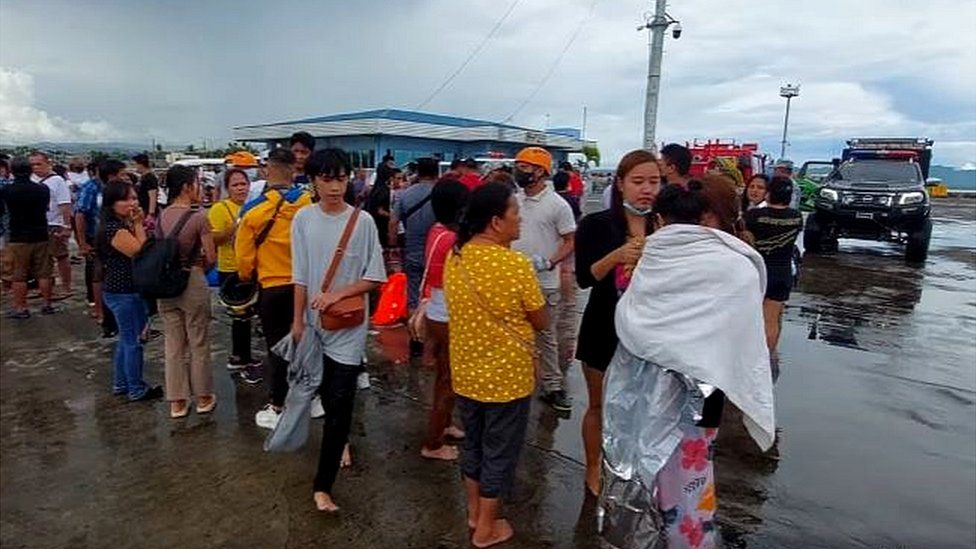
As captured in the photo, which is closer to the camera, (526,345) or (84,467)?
(526,345)

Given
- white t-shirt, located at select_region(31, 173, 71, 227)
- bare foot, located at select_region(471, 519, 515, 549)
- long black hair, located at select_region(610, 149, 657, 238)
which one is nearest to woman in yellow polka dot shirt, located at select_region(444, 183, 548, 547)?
bare foot, located at select_region(471, 519, 515, 549)

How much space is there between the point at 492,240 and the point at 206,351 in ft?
8.69

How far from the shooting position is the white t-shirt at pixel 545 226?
439 cm

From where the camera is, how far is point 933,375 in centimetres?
570

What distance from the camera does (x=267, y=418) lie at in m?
4.21

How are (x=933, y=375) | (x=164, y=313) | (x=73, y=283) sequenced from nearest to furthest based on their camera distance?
(x=164, y=313)
(x=933, y=375)
(x=73, y=283)

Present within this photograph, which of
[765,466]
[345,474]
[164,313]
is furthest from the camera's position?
[164,313]

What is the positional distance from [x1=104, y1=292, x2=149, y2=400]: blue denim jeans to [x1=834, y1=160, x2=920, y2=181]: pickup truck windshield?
1351 cm

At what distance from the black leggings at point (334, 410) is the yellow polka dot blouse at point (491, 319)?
63 centimetres

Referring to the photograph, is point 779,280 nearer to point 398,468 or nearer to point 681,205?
point 681,205

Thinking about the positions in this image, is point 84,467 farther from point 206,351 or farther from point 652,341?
point 652,341

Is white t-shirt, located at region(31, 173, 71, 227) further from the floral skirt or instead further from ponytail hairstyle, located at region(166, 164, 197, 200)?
the floral skirt

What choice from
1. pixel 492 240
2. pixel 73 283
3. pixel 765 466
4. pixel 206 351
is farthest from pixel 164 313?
pixel 73 283

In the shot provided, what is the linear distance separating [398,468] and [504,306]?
62.1 inches
